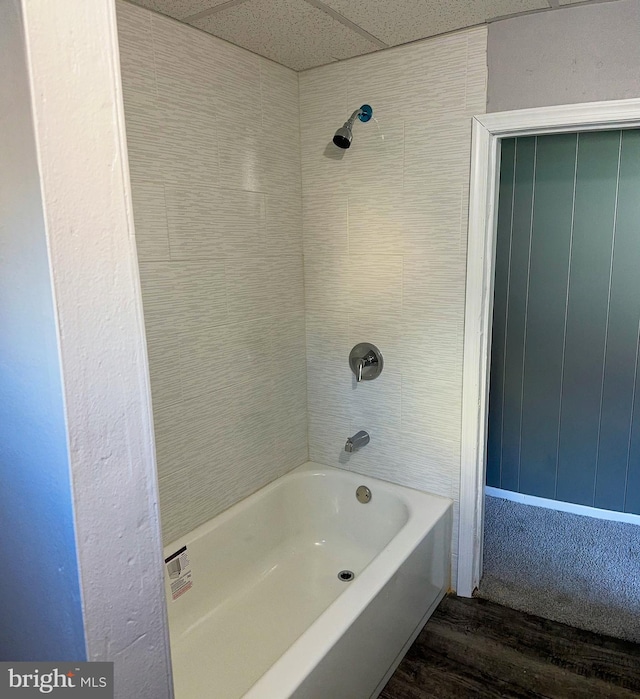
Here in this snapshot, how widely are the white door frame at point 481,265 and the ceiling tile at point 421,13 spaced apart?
32 cm

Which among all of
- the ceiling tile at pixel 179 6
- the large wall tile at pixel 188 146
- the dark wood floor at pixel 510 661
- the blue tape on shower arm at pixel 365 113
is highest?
the ceiling tile at pixel 179 6

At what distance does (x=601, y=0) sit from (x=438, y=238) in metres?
0.90

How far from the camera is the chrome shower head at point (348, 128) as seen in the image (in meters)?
2.15

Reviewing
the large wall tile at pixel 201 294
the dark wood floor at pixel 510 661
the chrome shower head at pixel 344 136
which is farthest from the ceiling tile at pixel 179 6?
the dark wood floor at pixel 510 661

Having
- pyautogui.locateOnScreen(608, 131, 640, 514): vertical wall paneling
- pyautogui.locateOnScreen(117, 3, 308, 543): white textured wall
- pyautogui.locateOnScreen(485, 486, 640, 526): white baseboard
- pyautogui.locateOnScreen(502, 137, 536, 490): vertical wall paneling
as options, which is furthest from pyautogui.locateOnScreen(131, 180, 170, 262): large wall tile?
pyautogui.locateOnScreen(485, 486, 640, 526): white baseboard

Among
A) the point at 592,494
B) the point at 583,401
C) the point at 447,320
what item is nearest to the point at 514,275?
the point at 583,401

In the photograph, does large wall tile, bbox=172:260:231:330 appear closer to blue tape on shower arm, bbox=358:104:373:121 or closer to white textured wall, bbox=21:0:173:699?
blue tape on shower arm, bbox=358:104:373:121

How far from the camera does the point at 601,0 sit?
174 cm

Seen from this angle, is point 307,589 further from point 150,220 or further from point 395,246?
point 150,220

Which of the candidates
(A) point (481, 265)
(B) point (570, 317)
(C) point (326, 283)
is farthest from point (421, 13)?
(B) point (570, 317)

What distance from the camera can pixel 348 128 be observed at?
2156 millimetres

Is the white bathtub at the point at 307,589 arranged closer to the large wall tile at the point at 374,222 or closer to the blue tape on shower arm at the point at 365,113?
the large wall tile at the point at 374,222

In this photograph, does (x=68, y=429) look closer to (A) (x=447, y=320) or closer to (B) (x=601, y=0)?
(A) (x=447, y=320)

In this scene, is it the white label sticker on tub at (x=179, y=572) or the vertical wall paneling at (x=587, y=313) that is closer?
the white label sticker on tub at (x=179, y=572)
